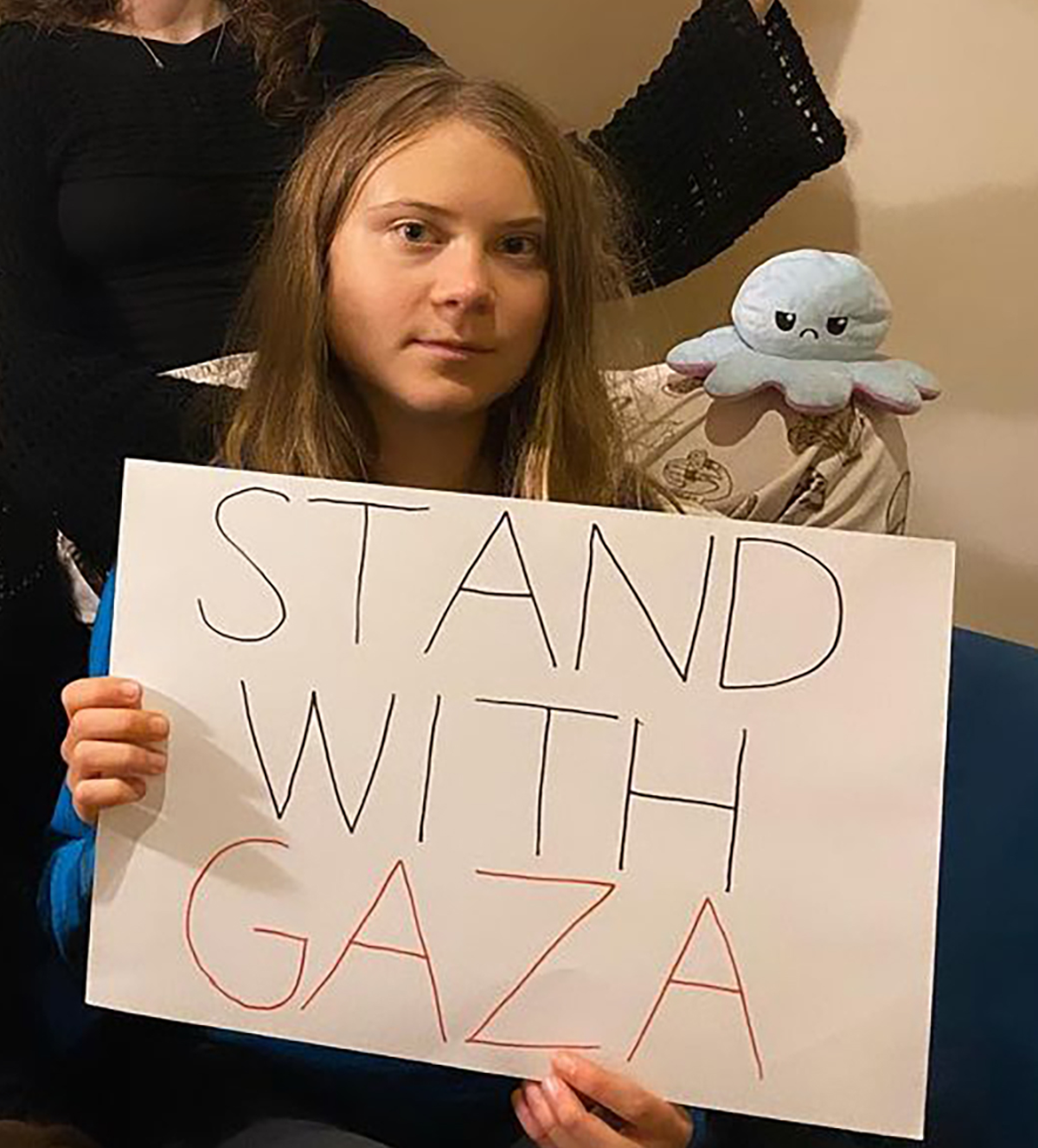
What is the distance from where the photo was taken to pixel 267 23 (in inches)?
47.3

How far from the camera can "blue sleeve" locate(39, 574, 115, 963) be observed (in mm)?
764

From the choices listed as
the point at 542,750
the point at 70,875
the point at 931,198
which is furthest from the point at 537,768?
the point at 931,198

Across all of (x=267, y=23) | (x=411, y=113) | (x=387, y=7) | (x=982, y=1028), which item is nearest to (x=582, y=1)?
(x=387, y=7)

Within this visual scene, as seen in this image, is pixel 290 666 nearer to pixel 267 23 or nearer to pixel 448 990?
pixel 448 990

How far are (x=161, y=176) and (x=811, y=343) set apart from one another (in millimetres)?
487

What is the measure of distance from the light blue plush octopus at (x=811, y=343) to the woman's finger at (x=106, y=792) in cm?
61

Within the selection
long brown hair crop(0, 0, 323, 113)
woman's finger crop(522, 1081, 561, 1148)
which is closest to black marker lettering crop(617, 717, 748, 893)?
woman's finger crop(522, 1081, 561, 1148)

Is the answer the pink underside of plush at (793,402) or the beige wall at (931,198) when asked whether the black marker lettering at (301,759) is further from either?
the beige wall at (931,198)

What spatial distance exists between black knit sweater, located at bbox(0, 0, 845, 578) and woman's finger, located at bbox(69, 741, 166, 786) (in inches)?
16.2

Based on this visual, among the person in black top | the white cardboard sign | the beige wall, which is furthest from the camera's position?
the beige wall

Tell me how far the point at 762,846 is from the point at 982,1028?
0.26 m

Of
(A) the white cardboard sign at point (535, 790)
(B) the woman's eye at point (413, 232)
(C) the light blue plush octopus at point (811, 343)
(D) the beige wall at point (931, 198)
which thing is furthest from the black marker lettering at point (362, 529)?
(D) the beige wall at point (931, 198)

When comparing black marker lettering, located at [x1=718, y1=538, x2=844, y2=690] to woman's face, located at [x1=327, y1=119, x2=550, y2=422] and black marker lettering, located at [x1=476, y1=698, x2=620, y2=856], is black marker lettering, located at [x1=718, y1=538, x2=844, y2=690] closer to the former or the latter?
black marker lettering, located at [x1=476, y1=698, x2=620, y2=856]

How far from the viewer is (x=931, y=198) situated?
133 cm
